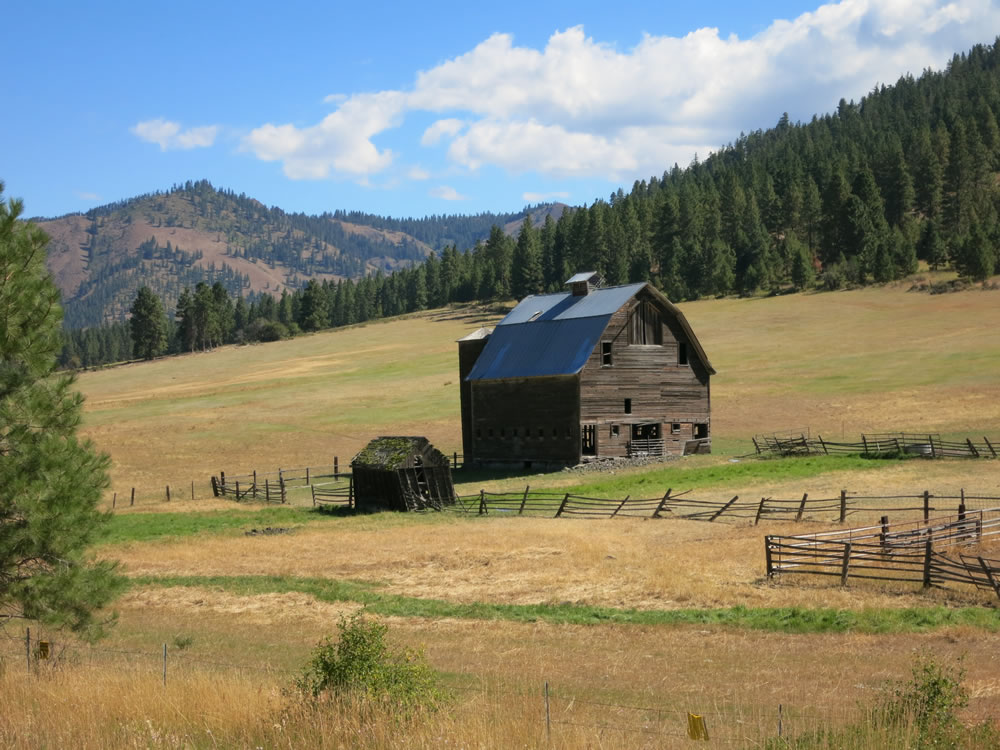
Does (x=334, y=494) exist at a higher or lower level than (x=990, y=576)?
lower

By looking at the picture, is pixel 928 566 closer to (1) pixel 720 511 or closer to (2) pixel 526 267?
(1) pixel 720 511

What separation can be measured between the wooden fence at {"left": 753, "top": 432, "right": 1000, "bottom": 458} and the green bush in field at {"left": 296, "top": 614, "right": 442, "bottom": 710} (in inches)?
1620

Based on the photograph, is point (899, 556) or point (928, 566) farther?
point (899, 556)

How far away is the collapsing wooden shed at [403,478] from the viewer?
4284 centimetres

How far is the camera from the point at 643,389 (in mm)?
56375

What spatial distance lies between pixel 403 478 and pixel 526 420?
47.3ft

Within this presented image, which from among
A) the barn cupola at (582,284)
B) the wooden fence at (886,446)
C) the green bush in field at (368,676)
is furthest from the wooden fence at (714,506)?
the green bush in field at (368,676)

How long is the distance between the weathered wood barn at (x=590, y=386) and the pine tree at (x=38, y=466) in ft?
130

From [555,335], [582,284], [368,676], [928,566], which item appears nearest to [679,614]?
[928,566]

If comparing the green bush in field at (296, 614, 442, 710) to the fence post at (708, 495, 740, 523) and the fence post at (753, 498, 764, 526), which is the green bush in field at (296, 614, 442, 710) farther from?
the fence post at (708, 495, 740, 523)

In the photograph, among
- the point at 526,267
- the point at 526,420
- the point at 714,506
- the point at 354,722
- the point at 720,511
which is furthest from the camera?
the point at 526,267

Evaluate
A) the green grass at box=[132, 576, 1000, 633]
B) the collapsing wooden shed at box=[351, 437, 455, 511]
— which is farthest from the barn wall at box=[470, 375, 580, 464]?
the green grass at box=[132, 576, 1000, 633]

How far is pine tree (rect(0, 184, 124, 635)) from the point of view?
14281 mm

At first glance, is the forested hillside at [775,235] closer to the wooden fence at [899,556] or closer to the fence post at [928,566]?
the wooden fence at [899,556]
